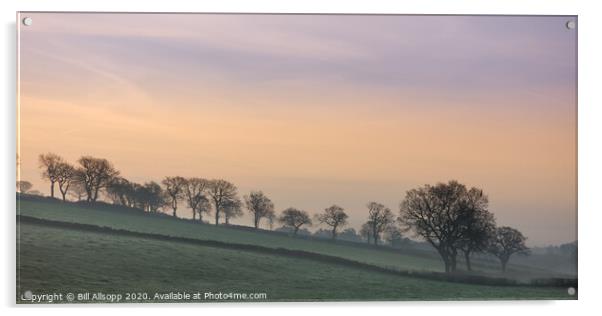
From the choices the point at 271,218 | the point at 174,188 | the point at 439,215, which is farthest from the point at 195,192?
the point at 439,215

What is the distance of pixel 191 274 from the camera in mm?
5227

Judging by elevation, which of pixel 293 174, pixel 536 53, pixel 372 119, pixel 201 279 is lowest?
pixel 201 279

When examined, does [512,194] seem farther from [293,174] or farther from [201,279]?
[201,279]

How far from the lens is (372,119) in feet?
17.6

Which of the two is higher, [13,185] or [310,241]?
[13,185]

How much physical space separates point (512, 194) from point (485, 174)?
237mm

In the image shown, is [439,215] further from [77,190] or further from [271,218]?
[77,190]

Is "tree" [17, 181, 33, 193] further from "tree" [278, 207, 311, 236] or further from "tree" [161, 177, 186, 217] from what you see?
"tree" [278, 207, 311, 236]

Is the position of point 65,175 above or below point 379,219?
above

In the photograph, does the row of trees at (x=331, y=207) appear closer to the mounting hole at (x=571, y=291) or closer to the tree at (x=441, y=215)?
the tree at (x=441, y=215)

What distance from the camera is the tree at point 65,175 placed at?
5.14 metres

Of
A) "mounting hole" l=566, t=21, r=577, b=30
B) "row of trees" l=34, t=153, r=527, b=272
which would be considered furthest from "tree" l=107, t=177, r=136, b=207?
"mounting hole" l=566, t=21, r=577, b=30

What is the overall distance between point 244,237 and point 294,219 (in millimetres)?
372

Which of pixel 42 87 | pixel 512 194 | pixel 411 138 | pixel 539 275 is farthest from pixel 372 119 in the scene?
pixel 42 87
